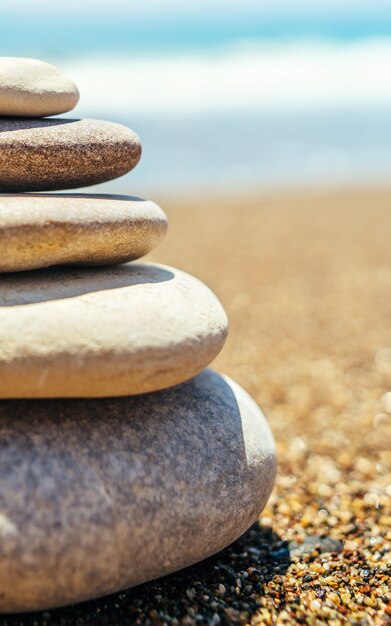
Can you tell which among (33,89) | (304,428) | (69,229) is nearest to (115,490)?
(69,229)

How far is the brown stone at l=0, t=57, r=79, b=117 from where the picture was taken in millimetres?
3076

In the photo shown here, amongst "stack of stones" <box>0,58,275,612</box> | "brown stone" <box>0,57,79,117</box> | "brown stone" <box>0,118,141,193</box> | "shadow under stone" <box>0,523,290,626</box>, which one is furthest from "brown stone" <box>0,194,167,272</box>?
"shadow under stone" <box>0,523,290,626</box>

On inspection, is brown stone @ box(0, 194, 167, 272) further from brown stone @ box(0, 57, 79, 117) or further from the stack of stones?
brown stone @ box(0, 57, 79, 117)

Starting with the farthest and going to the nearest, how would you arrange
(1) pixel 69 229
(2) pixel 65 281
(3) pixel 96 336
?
1. (2) pixel 65 281
2. (1) pixel 69 229
3. (3) pixel 96 336

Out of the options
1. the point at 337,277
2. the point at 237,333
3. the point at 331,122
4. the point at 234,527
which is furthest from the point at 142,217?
the point at 331,122

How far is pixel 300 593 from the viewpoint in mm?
2975

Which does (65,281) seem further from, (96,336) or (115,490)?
→ (115,490)

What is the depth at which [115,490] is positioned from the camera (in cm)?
266

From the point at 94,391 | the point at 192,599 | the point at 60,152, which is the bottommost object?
the point at 192,599

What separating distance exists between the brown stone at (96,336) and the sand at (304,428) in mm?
963

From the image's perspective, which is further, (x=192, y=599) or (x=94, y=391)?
(x=192, y=599)

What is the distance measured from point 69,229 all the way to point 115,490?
110 centimetres

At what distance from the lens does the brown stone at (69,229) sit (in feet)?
Answer: 9.02

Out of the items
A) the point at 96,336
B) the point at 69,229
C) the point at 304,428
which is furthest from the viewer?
the point at 304,428
